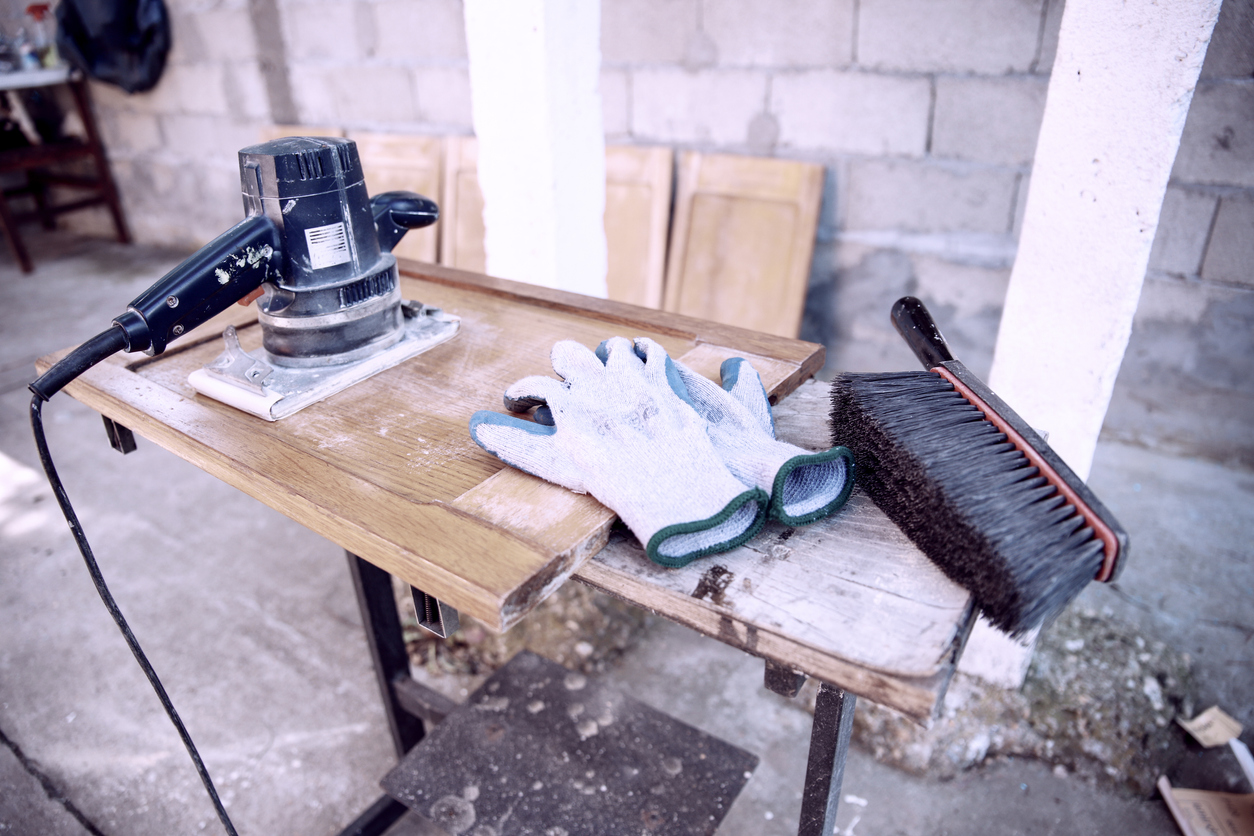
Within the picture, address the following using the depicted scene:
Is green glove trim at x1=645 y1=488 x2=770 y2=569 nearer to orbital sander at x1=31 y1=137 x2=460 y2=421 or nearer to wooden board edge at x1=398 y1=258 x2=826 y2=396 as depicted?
wooden board edge at x1=398 y1=258 x2=826 y2=396

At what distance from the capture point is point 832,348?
3213 mm

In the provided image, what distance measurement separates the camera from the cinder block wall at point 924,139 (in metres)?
2.37

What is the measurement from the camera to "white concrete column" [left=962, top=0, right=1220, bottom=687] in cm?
118

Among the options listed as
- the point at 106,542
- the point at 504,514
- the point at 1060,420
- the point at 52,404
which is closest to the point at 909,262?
the point at 1060,420

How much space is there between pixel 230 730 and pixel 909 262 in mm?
2627

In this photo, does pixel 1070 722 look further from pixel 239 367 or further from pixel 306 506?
pixel 239 367

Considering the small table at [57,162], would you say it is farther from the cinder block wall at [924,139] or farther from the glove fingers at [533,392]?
the glove fingers at [533,392]

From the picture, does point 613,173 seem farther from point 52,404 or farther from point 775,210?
point 52,404

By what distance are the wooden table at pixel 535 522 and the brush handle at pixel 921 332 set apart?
5.8 inches

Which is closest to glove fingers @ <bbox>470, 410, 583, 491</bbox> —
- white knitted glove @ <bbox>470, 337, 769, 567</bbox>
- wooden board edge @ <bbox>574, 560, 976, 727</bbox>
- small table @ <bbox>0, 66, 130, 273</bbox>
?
white knitted glove @ <bbox>470, 337, 769, 567</bbox>

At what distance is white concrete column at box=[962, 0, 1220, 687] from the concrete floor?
826 millimetres

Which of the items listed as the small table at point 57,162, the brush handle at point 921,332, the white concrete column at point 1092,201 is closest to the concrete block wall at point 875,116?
the white concrete column at point 1092,201

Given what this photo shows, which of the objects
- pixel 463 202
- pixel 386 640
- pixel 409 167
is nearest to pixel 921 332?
pixel 386 640

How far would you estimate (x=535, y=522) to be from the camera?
81 cm
